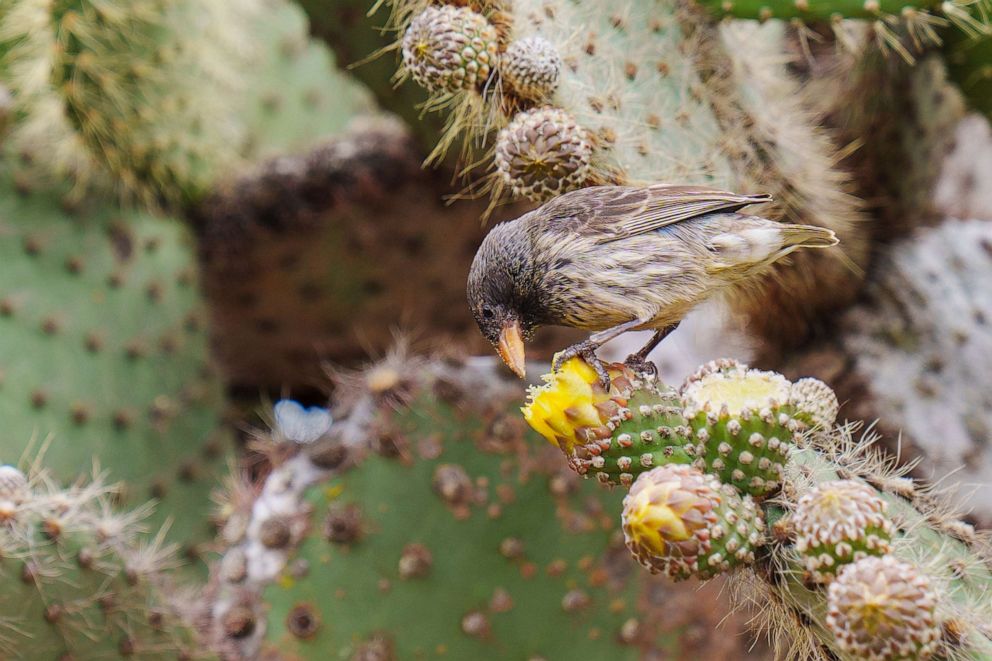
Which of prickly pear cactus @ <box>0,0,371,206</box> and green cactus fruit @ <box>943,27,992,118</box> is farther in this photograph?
prickly pear cactus @ <box>0,0,371,206</box>

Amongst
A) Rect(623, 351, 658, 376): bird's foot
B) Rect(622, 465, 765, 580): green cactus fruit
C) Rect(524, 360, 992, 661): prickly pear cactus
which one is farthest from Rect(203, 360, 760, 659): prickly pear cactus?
Rect(622, 465, 765, 580): green cactus fruit

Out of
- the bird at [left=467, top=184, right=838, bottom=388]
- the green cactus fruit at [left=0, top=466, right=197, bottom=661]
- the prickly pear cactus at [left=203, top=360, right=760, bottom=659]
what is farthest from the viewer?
the prickly pear cactus at [left=203, top=360, right=760, bottom=659]

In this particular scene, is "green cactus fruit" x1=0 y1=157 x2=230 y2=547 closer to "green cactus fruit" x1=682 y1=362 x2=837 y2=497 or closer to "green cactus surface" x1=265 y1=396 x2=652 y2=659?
"green cactus surface" x1=265 y1=396 x2=652 y2=659

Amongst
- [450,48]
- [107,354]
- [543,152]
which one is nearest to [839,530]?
[543,152]

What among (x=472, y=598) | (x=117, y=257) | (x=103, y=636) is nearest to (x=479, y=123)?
(x=472, y=598)

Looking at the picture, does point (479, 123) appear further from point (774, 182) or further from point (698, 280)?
point (774, 182)

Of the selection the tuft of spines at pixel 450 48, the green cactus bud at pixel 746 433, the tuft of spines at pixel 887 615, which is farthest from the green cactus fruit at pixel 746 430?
the tuft of spines at pixel 450 48
